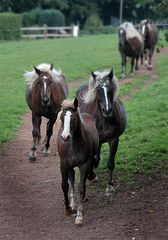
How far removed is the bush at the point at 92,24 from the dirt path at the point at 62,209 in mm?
49808

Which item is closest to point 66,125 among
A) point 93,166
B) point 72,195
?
point 72,195

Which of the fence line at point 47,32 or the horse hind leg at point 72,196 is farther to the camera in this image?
the fence line at point 47,32

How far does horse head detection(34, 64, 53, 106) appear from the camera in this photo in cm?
1075

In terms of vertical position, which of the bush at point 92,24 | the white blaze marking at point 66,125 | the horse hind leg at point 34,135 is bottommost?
the bush at point 92,24

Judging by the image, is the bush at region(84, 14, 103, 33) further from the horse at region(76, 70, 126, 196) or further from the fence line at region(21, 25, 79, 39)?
the horse at region(76, 70, 126, 196)

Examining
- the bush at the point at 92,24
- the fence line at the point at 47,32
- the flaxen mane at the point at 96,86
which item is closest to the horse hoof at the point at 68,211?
the flaxen mane at the point at 96,86

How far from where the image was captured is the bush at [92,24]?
2331 inches

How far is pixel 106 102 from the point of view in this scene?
8.41 meters

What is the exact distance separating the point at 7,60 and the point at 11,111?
13168 mm

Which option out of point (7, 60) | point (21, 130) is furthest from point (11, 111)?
point (7, 60)

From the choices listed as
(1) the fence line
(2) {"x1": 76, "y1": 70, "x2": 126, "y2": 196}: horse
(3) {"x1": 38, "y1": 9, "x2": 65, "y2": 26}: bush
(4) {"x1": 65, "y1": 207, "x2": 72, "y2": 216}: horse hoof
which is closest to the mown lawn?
(2) {"x1": 76, "y1": 70, "x2": 126, "y2": 196}: horse

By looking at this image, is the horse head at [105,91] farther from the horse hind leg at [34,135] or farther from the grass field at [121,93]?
the horse hind leg at [34,135]

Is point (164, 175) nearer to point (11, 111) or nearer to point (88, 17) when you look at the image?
point (11, 111)

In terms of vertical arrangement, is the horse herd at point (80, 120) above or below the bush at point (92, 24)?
above
